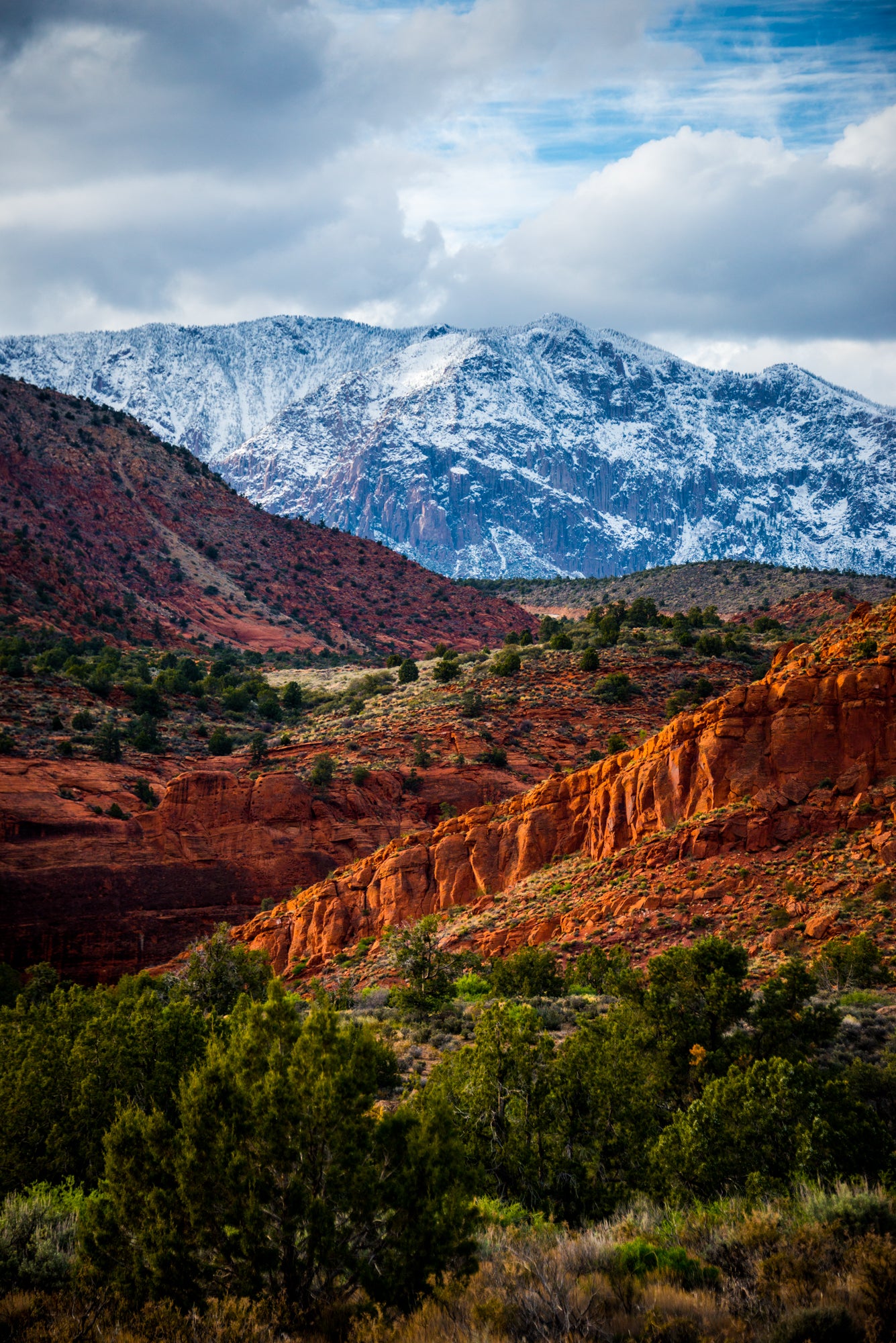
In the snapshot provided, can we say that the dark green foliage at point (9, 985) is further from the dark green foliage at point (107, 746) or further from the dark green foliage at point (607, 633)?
the dark green foliage at point (607, 633)

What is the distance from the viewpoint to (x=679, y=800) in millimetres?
33750

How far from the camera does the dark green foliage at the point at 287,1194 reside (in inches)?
441

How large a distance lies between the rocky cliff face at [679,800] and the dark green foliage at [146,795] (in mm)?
13932

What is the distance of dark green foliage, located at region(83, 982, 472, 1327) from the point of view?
11.2 metres

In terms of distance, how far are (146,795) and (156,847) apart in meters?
4.64

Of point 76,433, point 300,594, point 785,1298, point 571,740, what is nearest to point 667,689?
point 571,740

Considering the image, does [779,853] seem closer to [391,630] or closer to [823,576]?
[391,630]

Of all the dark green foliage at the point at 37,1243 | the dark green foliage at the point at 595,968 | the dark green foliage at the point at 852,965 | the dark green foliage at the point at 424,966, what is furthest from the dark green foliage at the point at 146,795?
the dark green foliage at the point at 37,1243

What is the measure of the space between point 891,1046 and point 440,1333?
15.1 meters

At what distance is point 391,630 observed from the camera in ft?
387

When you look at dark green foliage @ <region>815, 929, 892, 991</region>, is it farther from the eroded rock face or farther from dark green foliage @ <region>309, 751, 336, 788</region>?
dark green foliage @ <region>309, 751, 336, 788</region>

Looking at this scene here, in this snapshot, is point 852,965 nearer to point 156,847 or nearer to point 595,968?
point 595,968

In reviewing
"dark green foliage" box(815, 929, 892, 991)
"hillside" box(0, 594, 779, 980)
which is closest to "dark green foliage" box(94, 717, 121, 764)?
"hillside" box(0, 594, 779, 980)

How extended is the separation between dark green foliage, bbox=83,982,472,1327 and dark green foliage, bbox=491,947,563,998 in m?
16.7
